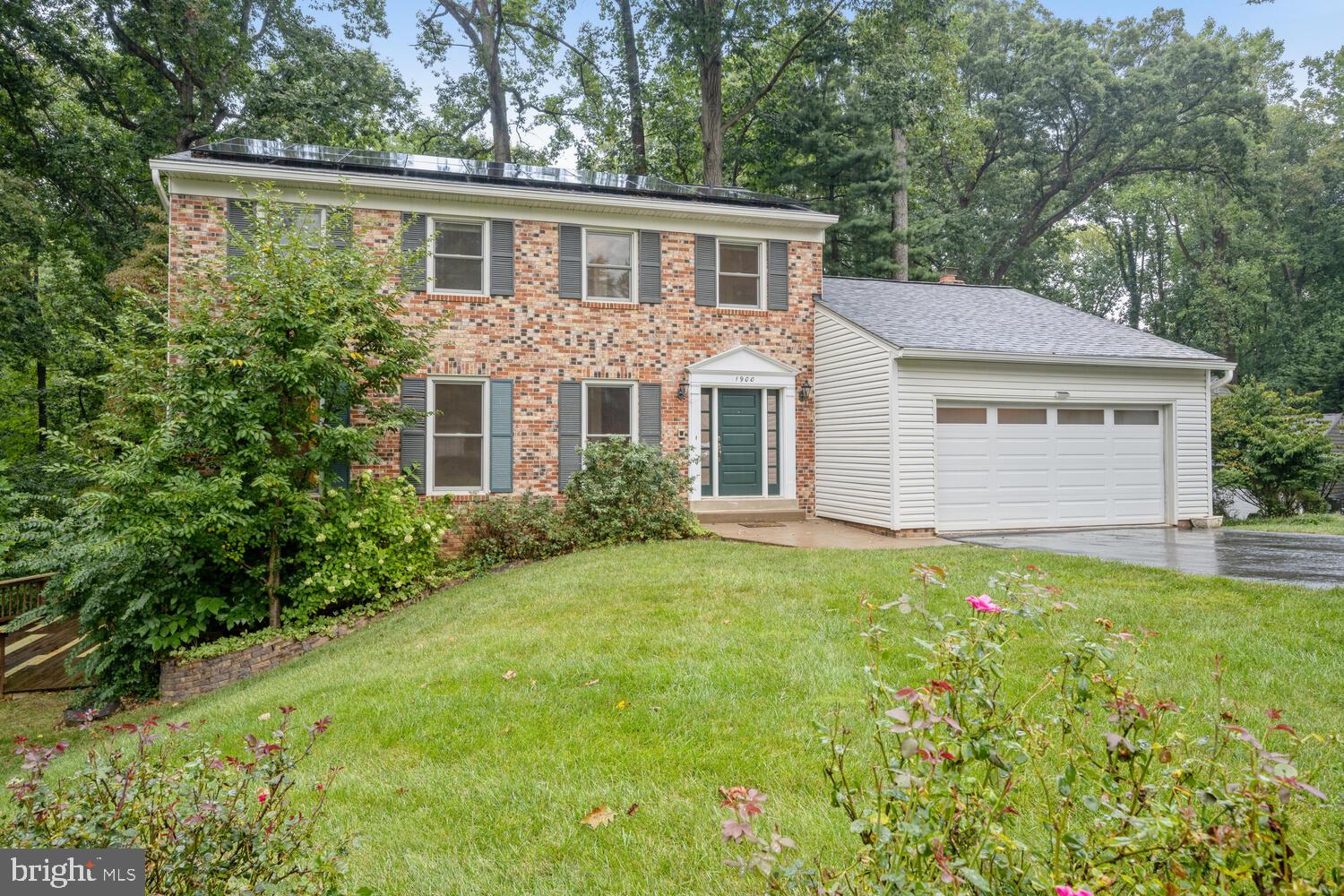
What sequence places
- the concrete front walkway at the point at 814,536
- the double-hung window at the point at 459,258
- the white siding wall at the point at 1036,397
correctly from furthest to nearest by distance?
the double-hung window at the point at 459,258
the white siding wall at the point at 1036,397
the concrete front walkway at the point at 814,536

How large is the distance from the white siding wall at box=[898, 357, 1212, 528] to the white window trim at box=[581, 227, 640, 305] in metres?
3.52

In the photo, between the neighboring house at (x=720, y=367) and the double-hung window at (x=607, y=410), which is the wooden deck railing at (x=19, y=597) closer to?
the neighboring house at (x=720, y=367)

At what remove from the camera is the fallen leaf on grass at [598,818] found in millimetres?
3055

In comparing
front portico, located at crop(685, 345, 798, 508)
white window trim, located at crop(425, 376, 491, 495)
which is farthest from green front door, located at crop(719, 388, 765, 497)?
white window trim, located at crop(425, 376, 491, 495)

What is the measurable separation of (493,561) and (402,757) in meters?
6.93

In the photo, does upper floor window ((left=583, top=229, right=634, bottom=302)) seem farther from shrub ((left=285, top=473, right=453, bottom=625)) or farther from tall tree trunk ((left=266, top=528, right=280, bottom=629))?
tall tree trunk ((left=266, top=528, right=280, bottom=629))

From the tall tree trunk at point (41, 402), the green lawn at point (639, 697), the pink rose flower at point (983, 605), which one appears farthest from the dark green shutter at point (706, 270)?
the tall tree trunk at point (41, 402)

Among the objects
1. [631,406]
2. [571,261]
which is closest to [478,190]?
[571,261]

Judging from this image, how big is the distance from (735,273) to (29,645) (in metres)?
13.7

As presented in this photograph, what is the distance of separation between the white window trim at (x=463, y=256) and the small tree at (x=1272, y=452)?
15.1 metres

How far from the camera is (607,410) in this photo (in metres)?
12.6

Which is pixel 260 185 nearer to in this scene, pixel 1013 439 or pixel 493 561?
pixel 493 561

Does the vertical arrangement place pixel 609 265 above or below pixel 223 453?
above

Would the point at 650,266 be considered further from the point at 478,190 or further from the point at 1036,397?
the point at 1036,397
